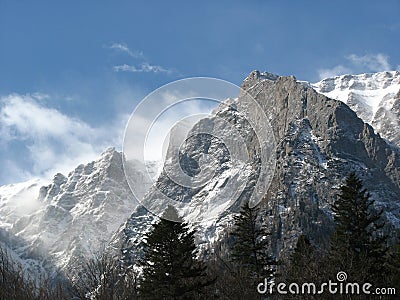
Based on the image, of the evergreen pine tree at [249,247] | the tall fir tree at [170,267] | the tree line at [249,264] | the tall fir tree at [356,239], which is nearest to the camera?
the tree line at [249,264]

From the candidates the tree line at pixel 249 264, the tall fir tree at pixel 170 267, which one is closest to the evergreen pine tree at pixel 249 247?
the tree line at pixel 249 264

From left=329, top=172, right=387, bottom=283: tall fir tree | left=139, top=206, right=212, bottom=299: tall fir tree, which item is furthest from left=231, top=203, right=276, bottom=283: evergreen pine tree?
left=329, top=172, right=387, bottom=283: tall fir tree

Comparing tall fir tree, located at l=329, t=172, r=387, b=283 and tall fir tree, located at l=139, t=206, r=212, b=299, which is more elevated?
tall fir tree, located at l=329, t=172, r=387, b=283

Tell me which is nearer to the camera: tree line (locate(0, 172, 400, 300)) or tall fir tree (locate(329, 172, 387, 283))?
tree line (locate(0, 172, 400, 300))

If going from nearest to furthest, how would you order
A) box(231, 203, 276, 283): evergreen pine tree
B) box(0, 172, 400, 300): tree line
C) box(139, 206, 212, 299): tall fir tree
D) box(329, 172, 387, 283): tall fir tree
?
box(0, 172, 400, 300): tree line < box(329, 172, 387, 283): tall fir tree < box(139, 206, 212, 299): tall fir tree < box(231, 203, 276, 283): evergreen pine tree

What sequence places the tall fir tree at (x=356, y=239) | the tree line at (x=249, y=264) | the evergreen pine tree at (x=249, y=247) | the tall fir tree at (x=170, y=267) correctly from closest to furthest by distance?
the tree line at (x=249, y=264), the tall fir tree at (x=356, y=239), the tall fir tree at (x=170, y=267), the evergreen pine tree at (x=249, y=247)

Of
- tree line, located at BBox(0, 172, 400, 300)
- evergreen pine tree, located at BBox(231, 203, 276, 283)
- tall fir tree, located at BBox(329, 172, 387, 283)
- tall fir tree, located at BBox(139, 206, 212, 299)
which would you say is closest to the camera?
tree line, located at BBox(0, 172, 400, 300)

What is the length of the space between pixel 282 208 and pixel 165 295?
16153 cm

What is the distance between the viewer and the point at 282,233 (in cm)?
17588

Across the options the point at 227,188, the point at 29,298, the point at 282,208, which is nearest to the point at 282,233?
the point at 282,208

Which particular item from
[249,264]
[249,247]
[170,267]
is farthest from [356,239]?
[170,267]

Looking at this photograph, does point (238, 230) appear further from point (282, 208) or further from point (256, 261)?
point (282, 208)

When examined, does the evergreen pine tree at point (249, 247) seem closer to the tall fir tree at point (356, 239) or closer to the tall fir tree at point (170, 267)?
the tall fir tree at point (170, 267)

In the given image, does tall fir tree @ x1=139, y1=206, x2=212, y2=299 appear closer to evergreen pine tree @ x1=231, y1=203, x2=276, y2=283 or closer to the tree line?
the tree line
